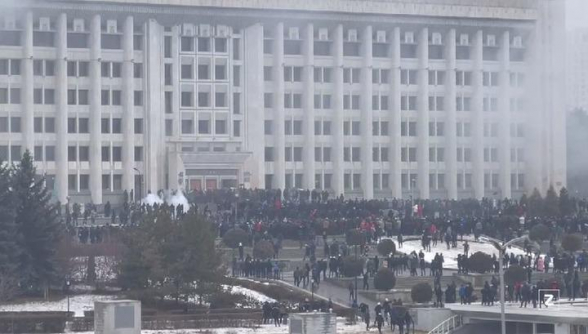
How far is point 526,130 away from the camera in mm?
113312

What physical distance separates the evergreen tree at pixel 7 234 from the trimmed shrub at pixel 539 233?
66.9 feet

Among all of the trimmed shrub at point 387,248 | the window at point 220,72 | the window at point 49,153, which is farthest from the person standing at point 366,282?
the window at point 220,72

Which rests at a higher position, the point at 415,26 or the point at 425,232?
the point at 415,26

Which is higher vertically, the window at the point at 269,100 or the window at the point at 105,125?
the window at the point at 269,100

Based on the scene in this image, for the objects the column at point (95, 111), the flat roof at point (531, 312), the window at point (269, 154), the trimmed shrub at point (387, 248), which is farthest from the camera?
the window at point (269, 154)

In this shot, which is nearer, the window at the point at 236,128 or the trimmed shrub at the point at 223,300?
the trimmed shrub at the point at 223,300

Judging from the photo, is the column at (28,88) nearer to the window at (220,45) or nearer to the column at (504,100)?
the window at (220,45)

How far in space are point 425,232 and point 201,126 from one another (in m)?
27.9

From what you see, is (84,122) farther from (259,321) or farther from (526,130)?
(259,321)

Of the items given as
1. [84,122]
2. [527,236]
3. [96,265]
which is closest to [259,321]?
[96,265]

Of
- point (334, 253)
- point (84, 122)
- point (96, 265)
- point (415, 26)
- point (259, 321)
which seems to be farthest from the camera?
point (415, 26)

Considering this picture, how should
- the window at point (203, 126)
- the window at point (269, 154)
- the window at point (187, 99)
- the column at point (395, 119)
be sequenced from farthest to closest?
the column at point (395, 119) → the window at point (269, 154) → the window at point (203, 126) → the window at point (187, 99)

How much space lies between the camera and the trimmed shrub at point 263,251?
72.1 metres

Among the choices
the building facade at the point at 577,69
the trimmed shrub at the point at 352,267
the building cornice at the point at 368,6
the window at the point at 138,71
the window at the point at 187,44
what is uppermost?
the building facade at the point at 577,69
